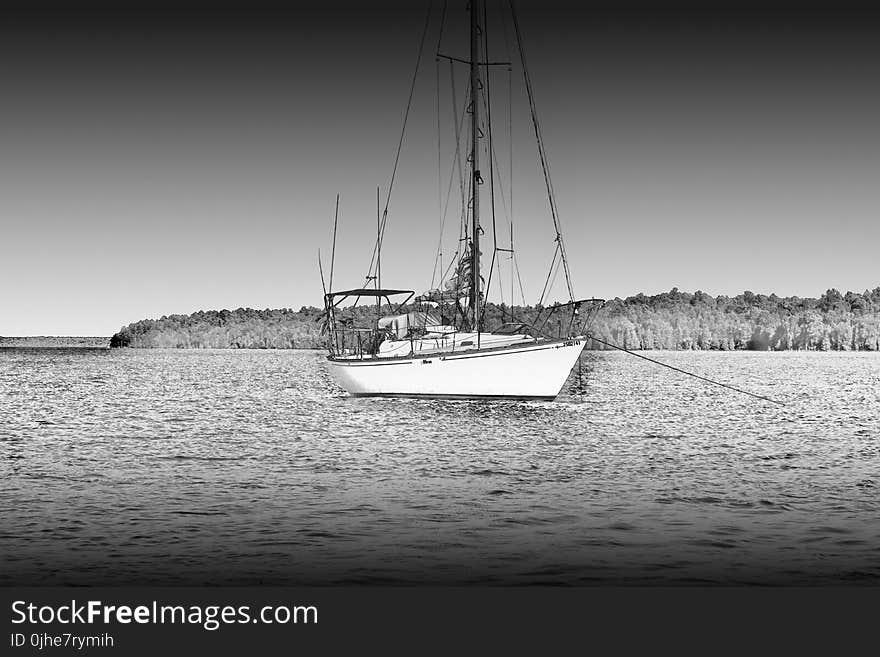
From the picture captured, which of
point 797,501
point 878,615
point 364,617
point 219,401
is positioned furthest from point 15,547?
point 219,401

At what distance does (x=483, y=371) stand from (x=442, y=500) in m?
23.8

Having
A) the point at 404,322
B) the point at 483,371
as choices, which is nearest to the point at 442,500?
the point at 483,371

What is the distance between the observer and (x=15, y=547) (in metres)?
13.1

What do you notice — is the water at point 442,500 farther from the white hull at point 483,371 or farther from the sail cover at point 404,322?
the sail cover at point 404,322

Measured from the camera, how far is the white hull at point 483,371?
40562 mm

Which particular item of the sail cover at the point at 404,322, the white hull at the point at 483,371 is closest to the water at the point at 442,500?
the white hull at the point at 483,371

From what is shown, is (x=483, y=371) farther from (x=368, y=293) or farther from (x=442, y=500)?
(x=442, y=500)

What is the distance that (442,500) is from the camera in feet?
56.3

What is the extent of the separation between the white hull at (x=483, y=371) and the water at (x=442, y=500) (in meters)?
4.31

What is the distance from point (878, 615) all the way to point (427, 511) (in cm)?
886

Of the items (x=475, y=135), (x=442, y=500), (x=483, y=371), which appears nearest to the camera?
(x=442, y=500)

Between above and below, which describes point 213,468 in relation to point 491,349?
below

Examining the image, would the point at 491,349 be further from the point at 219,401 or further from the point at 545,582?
the point at 545,582

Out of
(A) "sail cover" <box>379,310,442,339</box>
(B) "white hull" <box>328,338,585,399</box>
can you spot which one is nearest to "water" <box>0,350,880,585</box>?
(B) "white hull" <box>328,338,585,399</box>
